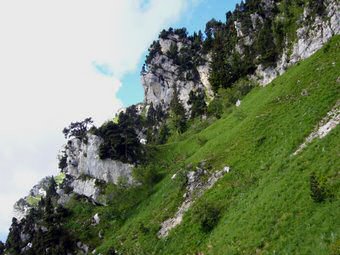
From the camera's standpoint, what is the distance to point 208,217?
4275cm

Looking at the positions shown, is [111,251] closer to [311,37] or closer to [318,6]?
[311,37]

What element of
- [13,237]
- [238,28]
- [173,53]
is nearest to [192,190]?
[13,237]

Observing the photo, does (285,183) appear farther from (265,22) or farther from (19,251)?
(265,22)

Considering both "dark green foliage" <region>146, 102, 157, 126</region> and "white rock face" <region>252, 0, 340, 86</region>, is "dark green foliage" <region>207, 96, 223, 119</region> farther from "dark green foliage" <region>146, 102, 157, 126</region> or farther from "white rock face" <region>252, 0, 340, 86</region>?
"dark green foliage" <region>146, 102, 157, 126</region>

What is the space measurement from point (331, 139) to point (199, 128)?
6585cm

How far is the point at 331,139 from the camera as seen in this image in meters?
38.0

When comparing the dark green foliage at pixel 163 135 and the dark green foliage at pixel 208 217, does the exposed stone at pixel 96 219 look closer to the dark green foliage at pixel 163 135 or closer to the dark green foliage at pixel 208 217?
the dark green foliage at pixel 208 217

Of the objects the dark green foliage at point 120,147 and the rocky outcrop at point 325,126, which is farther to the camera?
the dark green foliage at point 120,147

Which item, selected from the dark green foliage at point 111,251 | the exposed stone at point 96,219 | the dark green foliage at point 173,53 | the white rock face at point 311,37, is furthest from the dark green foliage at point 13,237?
the dark green foliage at point 173,53

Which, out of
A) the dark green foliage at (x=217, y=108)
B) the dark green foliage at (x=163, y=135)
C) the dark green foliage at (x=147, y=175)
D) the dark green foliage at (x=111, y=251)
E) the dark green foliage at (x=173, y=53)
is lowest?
the dark green foliage at (x=111, y=251)

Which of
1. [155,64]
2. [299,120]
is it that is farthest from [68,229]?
[155,64]

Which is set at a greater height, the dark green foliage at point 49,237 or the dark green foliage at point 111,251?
the dark green foliage at point 49,237

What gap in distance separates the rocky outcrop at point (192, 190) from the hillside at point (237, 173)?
0.20m

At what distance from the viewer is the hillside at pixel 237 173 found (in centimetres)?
3296
